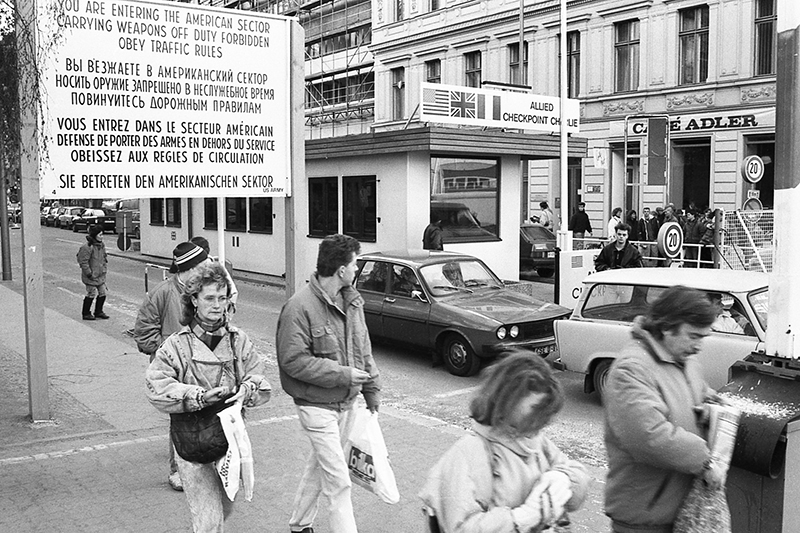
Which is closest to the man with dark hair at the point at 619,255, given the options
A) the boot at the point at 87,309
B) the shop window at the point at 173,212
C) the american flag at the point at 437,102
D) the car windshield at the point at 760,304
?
the american flag at the point at 437,102

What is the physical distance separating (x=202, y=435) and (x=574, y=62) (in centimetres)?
3464

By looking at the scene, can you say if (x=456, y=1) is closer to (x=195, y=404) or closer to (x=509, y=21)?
(x=509, y=21)

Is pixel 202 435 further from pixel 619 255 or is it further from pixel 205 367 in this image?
pixel 619 255

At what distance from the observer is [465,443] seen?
107 inches

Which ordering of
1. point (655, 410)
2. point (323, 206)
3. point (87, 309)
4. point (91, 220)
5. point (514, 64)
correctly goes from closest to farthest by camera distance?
point (655, 410), point (87, 309), point (323, 206), point (514, 64), point (91, 220)

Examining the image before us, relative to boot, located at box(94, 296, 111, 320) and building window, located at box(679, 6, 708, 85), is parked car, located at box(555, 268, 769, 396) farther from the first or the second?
building window, located at box(679, 6, 708, 85)

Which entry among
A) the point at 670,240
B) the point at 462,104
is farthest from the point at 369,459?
the point at 462,104

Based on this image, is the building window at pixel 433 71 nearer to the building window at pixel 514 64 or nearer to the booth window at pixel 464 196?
the building window at pixel 514 64

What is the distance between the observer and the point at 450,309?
36.0 ft

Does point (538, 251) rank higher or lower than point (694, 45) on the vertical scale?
lower

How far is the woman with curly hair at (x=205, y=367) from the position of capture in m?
4.07

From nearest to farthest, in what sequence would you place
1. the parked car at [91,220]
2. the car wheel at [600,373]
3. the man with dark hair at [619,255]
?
the car wheel at [600,373], the man with dark hair at [619,255], the parked car at [91,220]

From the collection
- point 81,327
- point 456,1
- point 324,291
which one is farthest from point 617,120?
point 324,291

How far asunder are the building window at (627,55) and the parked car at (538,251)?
39.2 ft
